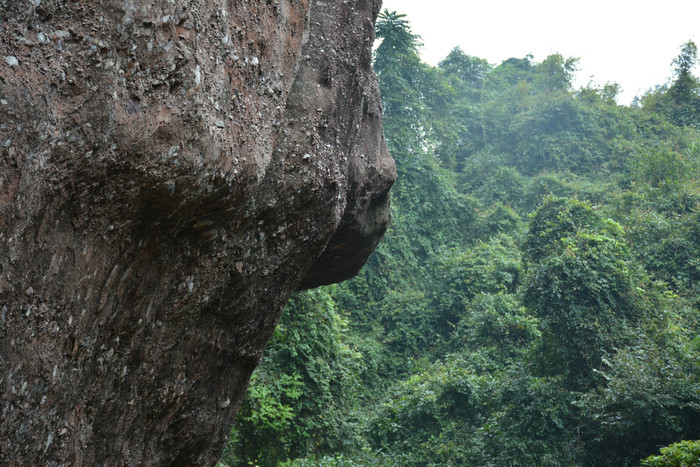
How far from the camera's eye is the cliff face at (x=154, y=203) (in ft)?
7.24

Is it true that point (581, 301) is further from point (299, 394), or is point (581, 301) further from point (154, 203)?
point (154, 203)

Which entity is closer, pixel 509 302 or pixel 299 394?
pixel 299 394

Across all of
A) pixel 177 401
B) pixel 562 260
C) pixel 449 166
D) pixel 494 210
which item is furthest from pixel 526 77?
pixel 177 401

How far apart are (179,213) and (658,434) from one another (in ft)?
33.6

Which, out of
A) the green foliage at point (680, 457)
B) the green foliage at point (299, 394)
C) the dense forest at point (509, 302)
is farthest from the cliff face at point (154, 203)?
the dense forest at point (509, 302)

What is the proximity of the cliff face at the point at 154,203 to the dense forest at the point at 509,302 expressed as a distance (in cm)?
618

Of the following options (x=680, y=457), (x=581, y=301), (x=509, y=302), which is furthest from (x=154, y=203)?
(x=509, y=302)

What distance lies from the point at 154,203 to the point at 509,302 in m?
15.4

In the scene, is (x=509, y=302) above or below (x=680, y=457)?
above

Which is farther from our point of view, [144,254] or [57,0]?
[144,254]

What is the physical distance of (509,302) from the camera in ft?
55.7

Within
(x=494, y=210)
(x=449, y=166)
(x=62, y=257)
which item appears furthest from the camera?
(x=449, y=166)

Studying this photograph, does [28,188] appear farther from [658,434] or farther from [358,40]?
[658,434]

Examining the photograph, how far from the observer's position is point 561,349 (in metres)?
12.7
